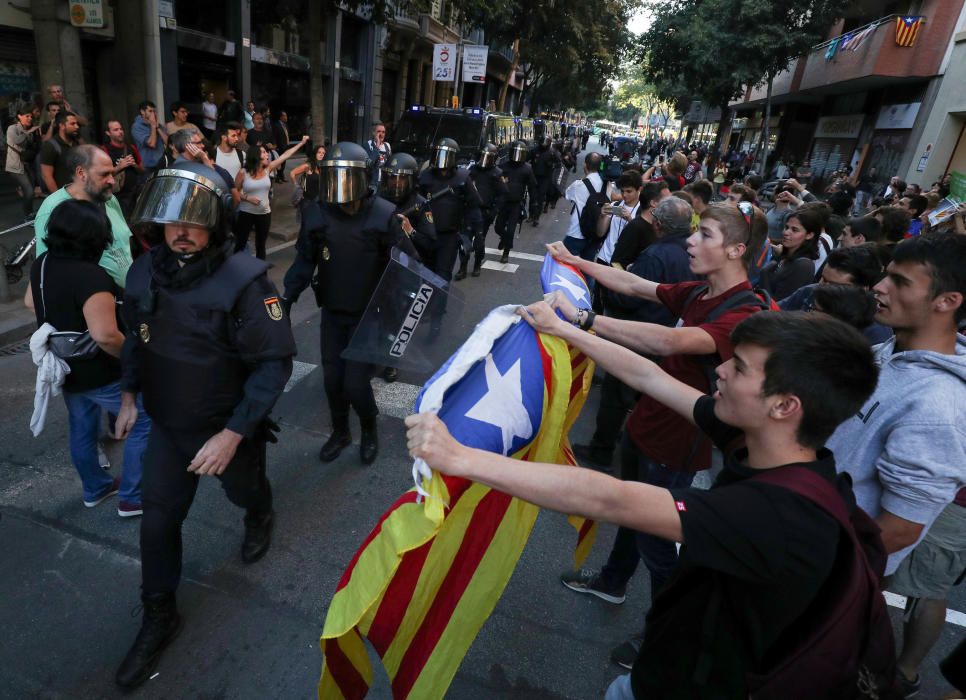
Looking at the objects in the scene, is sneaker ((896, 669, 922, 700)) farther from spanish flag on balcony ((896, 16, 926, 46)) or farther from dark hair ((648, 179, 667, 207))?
spanish flag on balcony ((896, 16, 926, 46))

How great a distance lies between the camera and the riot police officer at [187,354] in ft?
7.48

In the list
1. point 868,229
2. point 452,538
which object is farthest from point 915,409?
point 868,229

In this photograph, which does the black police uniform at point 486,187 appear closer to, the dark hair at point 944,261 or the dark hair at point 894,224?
the dark hair at point 894,224

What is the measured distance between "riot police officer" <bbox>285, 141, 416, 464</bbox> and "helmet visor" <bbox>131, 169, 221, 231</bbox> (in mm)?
1384

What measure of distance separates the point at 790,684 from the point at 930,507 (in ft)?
3.08

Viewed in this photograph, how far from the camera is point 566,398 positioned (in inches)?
83.3

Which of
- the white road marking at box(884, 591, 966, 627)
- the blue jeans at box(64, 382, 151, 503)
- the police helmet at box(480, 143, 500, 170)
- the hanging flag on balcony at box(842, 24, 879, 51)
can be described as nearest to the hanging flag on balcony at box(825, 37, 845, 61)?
the hanging flag on balcony at box(842, 24, 879, 51)

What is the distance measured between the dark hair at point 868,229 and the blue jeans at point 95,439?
513cm

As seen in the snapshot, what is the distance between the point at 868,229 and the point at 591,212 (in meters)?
2.96

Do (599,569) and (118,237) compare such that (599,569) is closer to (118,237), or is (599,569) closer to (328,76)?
(118,237)

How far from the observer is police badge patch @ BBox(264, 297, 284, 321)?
2.39 m

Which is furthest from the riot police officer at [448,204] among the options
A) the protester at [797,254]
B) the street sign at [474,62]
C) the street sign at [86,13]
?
the street sign at [474,62]

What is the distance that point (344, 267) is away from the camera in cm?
371

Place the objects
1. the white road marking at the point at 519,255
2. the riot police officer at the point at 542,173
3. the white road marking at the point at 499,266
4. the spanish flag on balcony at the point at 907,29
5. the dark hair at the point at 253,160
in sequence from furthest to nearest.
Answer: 1. the spanish flag on balcony at the point at 907,29
2. the riot police officer at the point at 542,173
3. the white road marking at the point at 519,255
4. the white road marking at the point at 499,266
5. the dark hair at the point at 253,160
